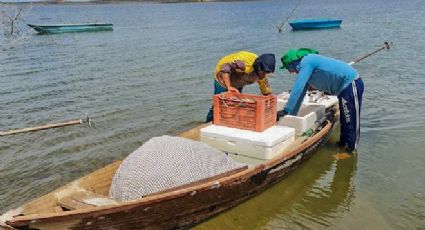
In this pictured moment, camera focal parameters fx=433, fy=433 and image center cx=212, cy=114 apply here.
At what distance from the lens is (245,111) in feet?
20.1

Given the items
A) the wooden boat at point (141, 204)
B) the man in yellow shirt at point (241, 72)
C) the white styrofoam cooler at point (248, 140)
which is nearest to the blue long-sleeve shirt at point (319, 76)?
the man in yellow shirt at point (241, 72)

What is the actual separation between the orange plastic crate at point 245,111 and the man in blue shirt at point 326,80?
698mm

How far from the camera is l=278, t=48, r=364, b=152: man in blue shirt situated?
6.86 m

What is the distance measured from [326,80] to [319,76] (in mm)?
143

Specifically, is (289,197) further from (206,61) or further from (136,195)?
(206,61)

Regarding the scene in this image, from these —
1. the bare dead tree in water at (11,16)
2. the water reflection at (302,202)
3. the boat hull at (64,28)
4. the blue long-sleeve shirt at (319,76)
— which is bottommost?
the water reflection at (302,202)

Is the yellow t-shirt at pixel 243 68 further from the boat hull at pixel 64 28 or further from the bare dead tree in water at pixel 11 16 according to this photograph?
the boat hull at pixel 64 28

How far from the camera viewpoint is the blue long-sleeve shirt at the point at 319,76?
268 inches

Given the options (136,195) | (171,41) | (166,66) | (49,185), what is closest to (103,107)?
(49,185)

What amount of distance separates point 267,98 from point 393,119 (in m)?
4.91

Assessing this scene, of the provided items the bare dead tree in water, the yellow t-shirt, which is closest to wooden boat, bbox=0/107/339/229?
the yellow t-shirt

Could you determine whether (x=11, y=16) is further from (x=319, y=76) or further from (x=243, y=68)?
(x=319, y=76)

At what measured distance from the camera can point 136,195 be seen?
478 centimetres

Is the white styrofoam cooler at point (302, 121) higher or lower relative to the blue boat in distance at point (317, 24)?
lower
